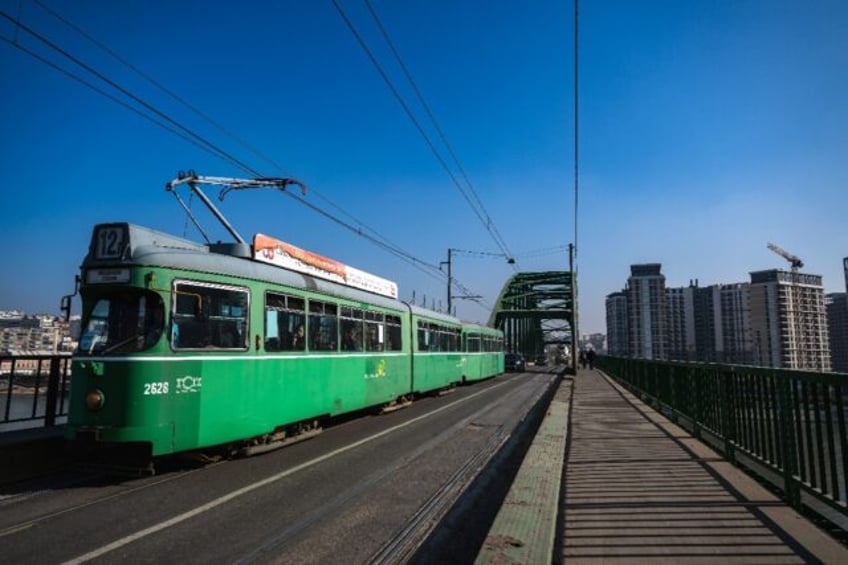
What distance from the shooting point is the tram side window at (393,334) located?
15.9 m

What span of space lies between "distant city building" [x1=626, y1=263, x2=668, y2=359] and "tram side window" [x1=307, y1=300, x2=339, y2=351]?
91.2 m

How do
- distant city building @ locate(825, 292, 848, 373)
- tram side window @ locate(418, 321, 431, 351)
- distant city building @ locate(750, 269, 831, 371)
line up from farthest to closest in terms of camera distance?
distant city building @ locate(825, 292, 848, 373), distant city building @ locate(750, 269, 831, 371), tram side window @ locate(418, 321, 431, 351)

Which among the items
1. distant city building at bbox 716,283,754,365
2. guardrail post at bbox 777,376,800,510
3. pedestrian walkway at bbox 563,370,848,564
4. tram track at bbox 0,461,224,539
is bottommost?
tram track at bbox 0,461,224,539

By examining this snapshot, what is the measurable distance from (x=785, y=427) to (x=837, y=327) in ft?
280

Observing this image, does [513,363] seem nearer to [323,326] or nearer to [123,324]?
[323,326]

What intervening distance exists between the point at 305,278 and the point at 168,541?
21.1 feet

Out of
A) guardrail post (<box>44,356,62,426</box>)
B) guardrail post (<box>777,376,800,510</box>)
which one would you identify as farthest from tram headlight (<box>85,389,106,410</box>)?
guardrail post (<box>777,376,800,510</box>)

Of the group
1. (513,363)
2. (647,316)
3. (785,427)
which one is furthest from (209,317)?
(647,316)

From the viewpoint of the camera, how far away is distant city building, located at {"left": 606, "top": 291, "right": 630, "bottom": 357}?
104350 millimetres

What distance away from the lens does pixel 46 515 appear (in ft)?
20.1

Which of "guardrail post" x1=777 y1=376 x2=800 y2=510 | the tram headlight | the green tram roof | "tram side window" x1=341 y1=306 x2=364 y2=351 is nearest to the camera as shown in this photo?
"guardrail post" x1=777 y1=376 x2=800 y2=510

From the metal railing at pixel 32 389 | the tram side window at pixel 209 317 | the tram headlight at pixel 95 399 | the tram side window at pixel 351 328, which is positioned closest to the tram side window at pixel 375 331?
the tram side window at pixel 351 328

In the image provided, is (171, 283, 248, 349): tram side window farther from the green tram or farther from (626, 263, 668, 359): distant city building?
(626, 263, 668, 359): distant city building

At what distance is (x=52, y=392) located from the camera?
1005cm
